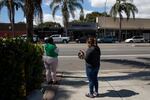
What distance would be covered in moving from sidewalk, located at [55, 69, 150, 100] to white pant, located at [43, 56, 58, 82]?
0.46 metres

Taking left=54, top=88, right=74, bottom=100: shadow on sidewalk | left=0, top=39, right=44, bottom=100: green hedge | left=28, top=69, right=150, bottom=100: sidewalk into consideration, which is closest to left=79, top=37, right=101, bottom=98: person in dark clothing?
left=28, top=69, right=150, bottom=100: sidewalk

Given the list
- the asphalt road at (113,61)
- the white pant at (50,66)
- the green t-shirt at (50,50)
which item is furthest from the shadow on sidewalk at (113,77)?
the asphalt road at (113,61)

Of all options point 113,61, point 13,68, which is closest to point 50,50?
point 13,68

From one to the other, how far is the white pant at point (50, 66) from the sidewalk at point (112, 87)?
1.53 ft

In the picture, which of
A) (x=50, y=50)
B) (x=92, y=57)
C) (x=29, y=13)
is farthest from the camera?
(x=29, y=13)

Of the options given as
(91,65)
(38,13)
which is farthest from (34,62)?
(38,13)

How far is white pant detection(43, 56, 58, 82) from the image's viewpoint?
13.0 metres

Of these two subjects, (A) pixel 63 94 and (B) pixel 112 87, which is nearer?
(A) pixel 63 94

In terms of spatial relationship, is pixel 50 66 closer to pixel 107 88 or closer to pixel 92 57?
pixel 107 88

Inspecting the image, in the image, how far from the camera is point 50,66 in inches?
517

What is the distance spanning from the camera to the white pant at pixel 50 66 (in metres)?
13.0

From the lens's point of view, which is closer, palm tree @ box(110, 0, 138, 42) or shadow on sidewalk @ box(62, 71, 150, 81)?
shadow on sidewalk @ box(62, 71, 150, 81)

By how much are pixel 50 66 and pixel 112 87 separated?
2.23 meters

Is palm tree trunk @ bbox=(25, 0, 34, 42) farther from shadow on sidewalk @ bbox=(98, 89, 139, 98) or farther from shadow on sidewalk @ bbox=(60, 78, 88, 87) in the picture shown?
shadow on sidewalk @ bbox=(98, 89, 139, 98)
